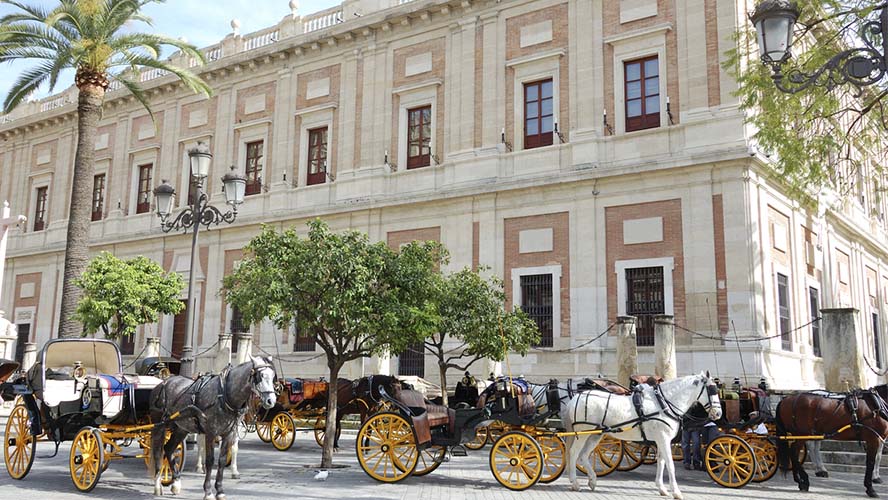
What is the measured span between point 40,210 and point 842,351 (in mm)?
29666

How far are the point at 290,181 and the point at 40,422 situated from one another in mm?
15700

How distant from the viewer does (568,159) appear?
1934 centimetres

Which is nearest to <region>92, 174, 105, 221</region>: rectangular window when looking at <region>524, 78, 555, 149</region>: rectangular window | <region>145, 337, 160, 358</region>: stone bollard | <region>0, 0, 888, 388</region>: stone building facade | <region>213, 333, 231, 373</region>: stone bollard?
<region>0, 0, 888, 388</region>: stone building facade

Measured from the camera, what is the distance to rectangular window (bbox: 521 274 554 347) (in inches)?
747

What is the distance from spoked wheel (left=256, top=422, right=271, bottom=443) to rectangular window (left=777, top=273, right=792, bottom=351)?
11383mm

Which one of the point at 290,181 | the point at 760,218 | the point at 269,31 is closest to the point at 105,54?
the point at 290,181

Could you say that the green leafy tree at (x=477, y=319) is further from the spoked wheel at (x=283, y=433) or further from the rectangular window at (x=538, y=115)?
the rectangular window at (x=538, y=115)

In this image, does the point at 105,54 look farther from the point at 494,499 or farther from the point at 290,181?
the point at 494,499

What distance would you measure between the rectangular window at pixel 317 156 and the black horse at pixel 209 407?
1557cm

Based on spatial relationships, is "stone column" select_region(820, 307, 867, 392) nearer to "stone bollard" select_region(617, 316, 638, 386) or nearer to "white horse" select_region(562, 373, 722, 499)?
"stone bollard" select_region(617, 316, 638, 386)

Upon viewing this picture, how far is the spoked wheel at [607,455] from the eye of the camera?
32.9ft

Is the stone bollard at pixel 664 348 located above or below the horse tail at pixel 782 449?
above

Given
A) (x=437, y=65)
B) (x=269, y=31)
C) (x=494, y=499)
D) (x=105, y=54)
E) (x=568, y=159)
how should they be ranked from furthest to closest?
(x=269, y=31), (x=437, y=65), (x=568, y=159), (x=105, y=54), (x=494, y=499)

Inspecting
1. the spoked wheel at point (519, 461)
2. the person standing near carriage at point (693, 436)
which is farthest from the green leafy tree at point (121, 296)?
the person standing near carriage at point (693, 436)
